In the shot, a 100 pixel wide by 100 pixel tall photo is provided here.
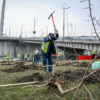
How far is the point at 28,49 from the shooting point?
198ft

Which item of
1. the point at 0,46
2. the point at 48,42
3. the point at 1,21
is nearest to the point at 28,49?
the point at 0,46

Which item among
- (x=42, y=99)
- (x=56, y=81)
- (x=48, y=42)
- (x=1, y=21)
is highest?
(x=1, y=21)

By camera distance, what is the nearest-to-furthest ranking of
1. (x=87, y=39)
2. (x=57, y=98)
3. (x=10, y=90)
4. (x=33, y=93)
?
(x=57, y=98) < (x=33, y=93) < (x=10, y=90) < (x=87, y=39)

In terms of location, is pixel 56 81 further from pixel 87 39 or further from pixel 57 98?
pixel 87 39

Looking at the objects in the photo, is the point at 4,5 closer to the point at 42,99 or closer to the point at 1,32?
the point at 1,32

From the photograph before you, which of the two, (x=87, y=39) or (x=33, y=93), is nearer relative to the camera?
→ (x=33, y=93)

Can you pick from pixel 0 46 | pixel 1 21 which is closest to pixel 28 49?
pixel 0 46

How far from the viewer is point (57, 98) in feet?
10.0

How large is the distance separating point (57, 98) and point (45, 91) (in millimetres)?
527

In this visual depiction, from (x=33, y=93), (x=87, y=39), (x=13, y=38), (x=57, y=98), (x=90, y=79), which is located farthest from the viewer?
(x=13, y=38)

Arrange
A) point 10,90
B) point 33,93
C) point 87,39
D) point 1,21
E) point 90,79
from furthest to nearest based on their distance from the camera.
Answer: point 1,21, point 87,39, point 90,79, point 10,90, point 33,93

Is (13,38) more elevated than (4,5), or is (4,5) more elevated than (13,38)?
(4,5)

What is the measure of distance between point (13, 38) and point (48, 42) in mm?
54489

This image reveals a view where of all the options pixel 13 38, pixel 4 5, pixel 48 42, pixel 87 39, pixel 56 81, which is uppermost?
pixel 4 5
